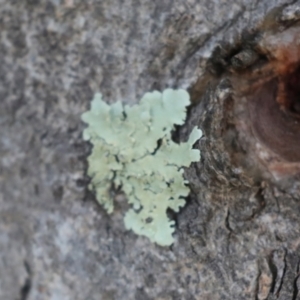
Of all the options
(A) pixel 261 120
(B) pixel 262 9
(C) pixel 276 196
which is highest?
(B) pixel 262 9

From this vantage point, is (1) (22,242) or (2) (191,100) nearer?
(2) (191,100)

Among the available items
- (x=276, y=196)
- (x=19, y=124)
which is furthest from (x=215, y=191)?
(x=19, y=124)

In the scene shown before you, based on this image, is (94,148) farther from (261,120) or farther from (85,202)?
(261,120)
